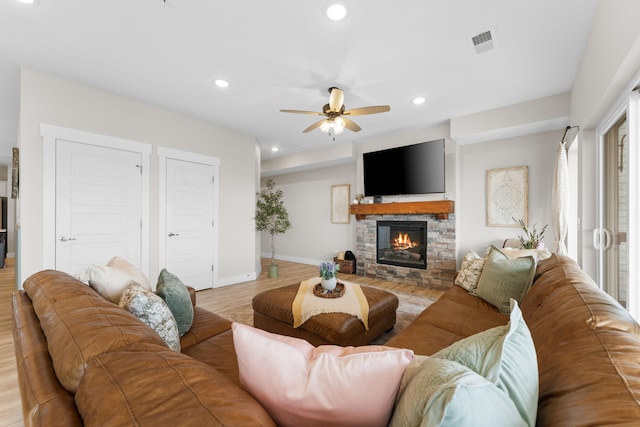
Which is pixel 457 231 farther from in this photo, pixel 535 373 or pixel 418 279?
pixel 535 373

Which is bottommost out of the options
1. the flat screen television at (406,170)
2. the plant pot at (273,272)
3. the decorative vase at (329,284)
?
the plant pot at (273,272)

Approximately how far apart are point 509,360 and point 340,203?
556cm

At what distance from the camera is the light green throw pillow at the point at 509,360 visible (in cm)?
56

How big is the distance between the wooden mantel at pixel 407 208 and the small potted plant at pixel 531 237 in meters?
0.93

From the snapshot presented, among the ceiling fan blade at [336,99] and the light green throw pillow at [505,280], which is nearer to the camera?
the light green throw pillow at [505,280]

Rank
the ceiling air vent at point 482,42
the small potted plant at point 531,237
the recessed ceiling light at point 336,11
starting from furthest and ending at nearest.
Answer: the small potted plant at point 531,237
the ceiling air vent at point 482,42
the recessed ceiling light at point 336,11

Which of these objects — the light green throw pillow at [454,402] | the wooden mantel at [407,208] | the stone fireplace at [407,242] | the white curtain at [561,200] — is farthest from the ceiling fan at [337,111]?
the light green throw pillow at [454,402]

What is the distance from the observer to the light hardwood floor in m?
1.65

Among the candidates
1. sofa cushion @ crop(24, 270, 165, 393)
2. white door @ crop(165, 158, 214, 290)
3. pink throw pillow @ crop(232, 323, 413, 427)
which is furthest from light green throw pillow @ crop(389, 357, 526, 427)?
white door @ crop(165, 158, 214, 290)

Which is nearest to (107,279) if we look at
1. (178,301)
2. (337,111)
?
(178,301)

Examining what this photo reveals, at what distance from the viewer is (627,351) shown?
64 cm

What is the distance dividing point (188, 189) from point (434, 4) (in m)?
3.66

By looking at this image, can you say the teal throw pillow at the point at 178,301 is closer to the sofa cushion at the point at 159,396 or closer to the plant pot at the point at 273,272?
the sofa cushion at the point at 159,396

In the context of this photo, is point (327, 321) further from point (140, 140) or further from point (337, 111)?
point (140, 140)
